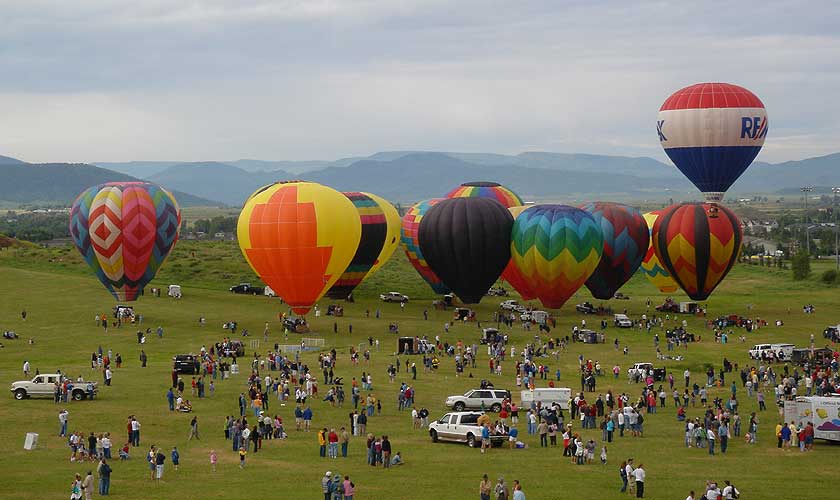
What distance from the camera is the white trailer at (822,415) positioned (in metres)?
42.4

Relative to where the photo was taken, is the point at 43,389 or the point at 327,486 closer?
the point at 327,486

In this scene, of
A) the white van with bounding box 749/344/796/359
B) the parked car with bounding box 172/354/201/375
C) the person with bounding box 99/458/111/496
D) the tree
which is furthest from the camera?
the tree

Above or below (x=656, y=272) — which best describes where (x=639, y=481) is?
below

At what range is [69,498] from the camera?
33.4 m

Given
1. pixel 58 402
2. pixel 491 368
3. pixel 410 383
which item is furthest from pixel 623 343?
pixel 58 402

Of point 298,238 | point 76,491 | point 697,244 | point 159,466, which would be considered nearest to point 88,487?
point 76,491

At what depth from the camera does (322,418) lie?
156 ft

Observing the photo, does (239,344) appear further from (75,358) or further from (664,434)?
(664,434)

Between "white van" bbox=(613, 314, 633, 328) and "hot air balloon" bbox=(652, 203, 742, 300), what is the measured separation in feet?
31.0

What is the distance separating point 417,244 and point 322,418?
48.3 meters

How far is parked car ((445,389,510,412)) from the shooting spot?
161ft

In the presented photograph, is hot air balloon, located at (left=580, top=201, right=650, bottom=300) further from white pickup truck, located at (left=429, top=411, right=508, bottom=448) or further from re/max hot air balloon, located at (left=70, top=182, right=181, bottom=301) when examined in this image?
white pickup truck, located at (left=429, top=411, right=508, bottom=448)

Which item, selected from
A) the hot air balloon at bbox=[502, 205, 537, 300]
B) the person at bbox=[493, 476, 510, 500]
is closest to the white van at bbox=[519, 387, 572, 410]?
the person at bbox=[493, 476, 510, 500]

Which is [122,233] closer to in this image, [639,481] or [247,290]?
[247,290]
